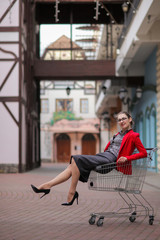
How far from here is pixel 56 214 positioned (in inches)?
296

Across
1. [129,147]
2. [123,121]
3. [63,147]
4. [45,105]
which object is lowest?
[63,147]

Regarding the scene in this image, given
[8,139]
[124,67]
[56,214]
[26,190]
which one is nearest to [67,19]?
[124,67]

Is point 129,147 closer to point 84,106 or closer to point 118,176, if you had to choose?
point 118,176

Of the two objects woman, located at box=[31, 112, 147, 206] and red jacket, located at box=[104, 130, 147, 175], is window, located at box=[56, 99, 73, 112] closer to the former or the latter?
woman, located at box=[31, 112, 147, 206]

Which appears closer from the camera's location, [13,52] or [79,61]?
[13,52]

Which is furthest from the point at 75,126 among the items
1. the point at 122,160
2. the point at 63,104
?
the point at 122,160

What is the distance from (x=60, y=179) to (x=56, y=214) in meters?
1.39

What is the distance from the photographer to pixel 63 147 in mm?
47656

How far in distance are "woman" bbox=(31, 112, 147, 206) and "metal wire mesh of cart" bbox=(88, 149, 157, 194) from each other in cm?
5

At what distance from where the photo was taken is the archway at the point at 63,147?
47.3m

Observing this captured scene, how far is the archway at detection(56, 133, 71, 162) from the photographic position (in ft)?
155

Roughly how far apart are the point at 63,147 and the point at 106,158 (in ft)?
135

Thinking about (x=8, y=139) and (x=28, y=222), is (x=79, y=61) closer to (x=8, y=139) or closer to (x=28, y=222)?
(x=8, y=139)

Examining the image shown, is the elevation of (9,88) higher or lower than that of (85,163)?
higher
